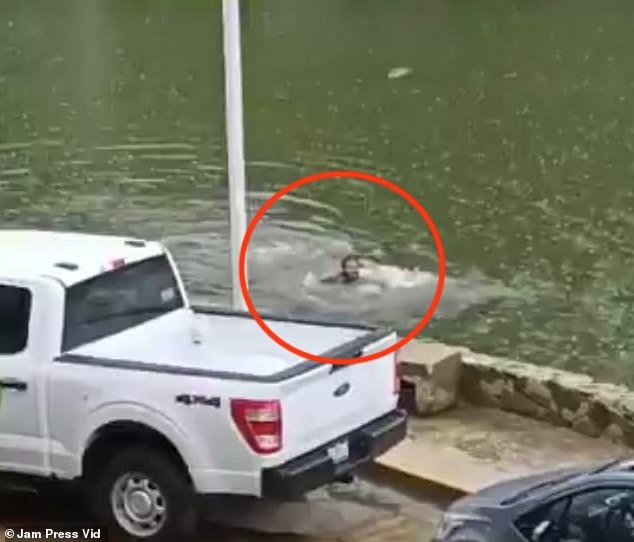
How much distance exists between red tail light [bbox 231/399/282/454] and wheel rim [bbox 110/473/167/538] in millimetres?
806

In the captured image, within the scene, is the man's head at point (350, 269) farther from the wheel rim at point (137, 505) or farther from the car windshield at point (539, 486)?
the car windshield at point (539, 486)

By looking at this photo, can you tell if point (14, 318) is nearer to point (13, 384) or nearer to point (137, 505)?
point (13, 384)

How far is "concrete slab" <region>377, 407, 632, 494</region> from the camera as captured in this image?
10312 mm

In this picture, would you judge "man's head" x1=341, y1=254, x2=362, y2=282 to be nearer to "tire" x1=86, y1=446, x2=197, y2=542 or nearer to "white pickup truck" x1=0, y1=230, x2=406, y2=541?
"white pickup truck" x1=0, y1=230, x2=406, y2=541

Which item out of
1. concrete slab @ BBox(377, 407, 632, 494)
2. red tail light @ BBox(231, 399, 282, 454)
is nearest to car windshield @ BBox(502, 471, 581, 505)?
red tail light @ BBox(231, 399, 282, 454)

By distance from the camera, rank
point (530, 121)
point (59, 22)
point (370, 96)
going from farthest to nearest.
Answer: point (59, 22) < point (370, 96) < point (530, 121)

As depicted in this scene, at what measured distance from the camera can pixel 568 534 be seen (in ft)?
22.7

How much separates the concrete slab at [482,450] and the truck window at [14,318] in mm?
2763

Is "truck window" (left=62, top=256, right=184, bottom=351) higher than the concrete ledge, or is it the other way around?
"truck window" (left=62, top=256, right=184, bottom=351)

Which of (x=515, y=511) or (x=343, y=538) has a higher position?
(x=515, y=511)

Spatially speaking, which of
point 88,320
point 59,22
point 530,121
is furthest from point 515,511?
point 59,22

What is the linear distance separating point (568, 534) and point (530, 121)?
2407cm

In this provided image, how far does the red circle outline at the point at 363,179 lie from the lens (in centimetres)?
923

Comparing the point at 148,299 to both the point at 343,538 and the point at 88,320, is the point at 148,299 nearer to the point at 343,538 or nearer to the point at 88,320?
the point at 88,320
